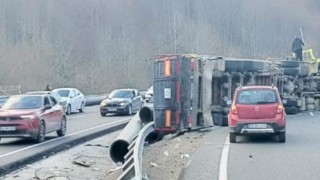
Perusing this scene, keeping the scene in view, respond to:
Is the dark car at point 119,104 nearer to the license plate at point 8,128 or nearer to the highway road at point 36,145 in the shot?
the highway road at point 36,145

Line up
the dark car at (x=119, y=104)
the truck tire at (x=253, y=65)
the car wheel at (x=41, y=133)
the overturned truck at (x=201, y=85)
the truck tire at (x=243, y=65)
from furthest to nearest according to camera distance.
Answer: the dark car at (x=119, y=104), the truck tire at (x=253, y=65), the truck tire at (x=243, y=65), the overturned truck at (x=201, y=85), the car wheel at (x=41, y=133)

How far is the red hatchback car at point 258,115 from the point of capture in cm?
2011

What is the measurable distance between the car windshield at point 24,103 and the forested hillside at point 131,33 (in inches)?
2267

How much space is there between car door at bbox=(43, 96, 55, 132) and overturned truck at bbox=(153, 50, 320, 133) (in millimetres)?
3269

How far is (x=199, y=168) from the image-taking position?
47.7ft

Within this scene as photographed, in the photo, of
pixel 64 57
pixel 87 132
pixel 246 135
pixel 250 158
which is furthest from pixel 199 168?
pixel 64 57

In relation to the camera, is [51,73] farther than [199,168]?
Yes

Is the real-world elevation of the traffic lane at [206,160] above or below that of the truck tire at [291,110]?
above

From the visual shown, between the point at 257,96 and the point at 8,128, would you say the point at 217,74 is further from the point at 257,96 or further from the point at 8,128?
the point at 8,128

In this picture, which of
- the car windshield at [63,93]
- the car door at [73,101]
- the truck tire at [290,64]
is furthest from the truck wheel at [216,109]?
the car windshield at [63,93]

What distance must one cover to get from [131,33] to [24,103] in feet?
271

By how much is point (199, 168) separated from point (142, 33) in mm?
94366

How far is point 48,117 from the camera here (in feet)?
75.0

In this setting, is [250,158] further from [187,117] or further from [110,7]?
[110,7]
